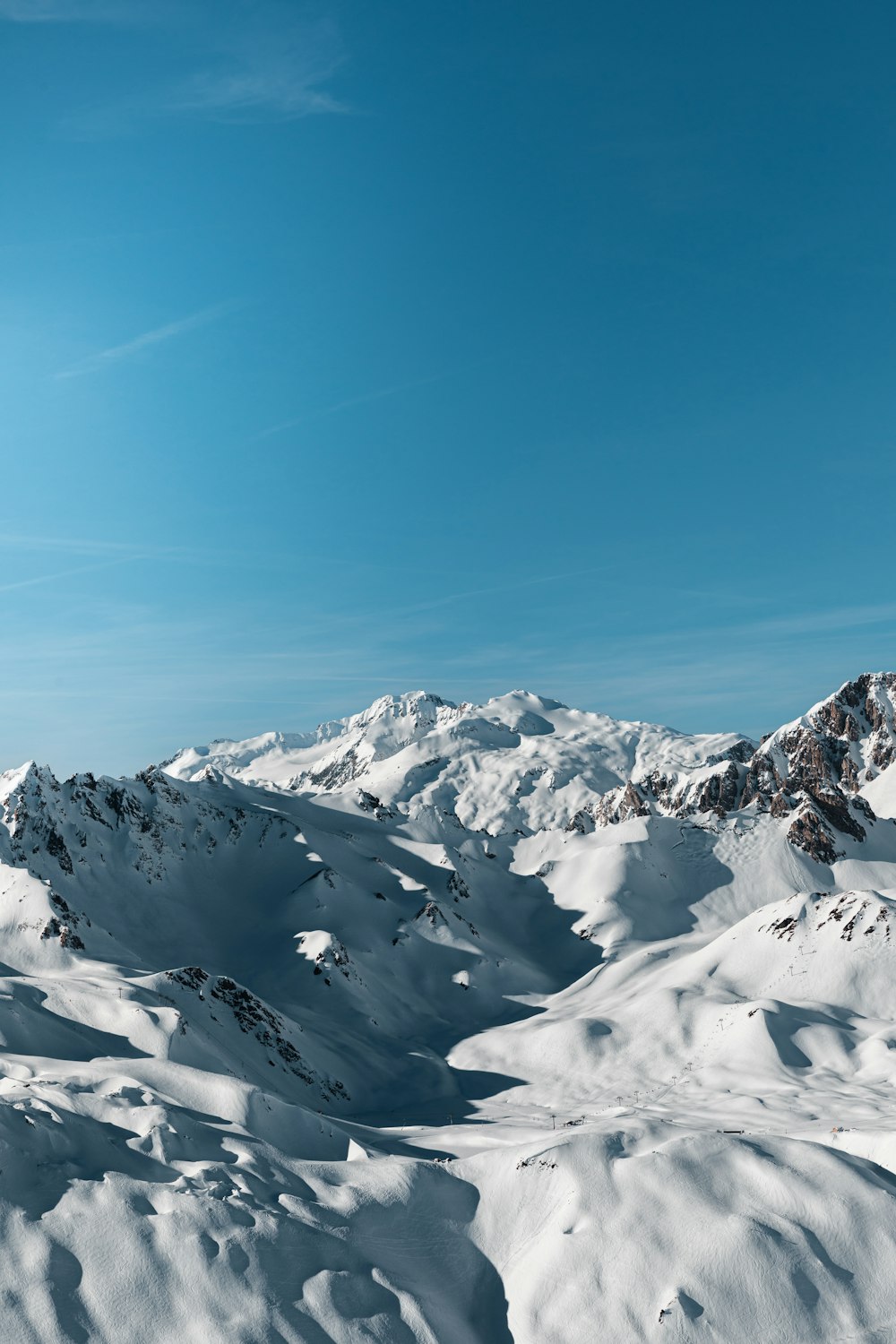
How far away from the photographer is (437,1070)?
298ft

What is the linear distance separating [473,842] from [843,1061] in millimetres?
88725

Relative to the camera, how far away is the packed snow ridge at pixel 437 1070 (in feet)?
98.6

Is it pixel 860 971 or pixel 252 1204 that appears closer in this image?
pixel 252 1204

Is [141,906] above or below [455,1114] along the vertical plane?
above

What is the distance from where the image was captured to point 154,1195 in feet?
106

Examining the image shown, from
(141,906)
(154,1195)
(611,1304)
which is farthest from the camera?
(141,906)

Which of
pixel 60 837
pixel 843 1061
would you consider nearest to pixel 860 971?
pixel 843 1061

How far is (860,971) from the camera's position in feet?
315

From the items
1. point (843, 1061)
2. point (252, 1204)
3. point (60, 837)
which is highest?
point (60, 837)

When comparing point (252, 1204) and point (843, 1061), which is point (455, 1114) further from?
point (252, 1204)

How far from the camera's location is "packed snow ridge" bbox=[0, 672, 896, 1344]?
1184 inches

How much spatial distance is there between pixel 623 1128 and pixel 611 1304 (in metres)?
8.67

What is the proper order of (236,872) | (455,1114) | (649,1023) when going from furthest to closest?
(236,872) → (649,1023) → (455,1114)

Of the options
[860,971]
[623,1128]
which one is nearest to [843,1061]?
[860,971]
